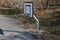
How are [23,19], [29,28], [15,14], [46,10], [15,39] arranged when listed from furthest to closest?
[46,10] < [15,14] < [23,19] < [29,28] < [15,39]

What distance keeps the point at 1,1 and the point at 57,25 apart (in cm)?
651

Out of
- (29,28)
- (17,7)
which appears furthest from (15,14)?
(29,28)

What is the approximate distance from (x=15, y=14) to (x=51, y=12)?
2.22 meters

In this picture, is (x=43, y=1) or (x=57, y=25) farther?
(x=43, y=1)

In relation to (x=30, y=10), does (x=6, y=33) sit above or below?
below

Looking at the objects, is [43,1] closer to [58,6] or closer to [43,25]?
[58,6]

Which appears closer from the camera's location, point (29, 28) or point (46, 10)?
point (29, 28)

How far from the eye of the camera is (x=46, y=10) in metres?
17.2

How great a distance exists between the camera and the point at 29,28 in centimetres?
1168

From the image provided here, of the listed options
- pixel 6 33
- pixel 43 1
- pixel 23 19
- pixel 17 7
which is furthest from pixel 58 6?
pixel 6 33

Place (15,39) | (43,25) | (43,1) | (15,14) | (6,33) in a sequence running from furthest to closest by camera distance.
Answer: (43,1)
(15,14)
(43,25)
(6,33)
(15,39)

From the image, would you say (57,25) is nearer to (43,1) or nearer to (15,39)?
→ (15,39)

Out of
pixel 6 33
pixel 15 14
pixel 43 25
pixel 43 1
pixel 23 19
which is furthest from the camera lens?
pixel 43 1

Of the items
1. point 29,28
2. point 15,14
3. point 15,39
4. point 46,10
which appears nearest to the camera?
point 15,39
